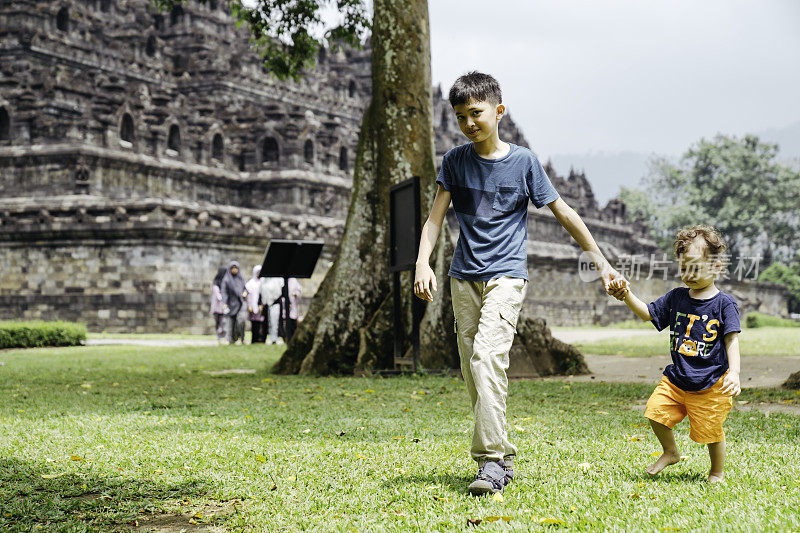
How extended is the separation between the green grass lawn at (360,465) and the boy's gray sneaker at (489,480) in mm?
53

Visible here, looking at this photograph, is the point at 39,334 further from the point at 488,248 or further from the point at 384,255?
the point at 488,248

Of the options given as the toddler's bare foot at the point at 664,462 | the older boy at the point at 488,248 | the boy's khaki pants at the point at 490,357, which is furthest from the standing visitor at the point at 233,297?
the toddler's bare foot at the point at 664,462

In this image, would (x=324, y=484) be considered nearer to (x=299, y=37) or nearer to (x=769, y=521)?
(x=769, y=521)

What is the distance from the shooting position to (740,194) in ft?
177

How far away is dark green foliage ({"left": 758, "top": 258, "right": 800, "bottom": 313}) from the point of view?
50875 millimetres

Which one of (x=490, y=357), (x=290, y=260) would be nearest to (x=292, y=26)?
(x=290, y=260)

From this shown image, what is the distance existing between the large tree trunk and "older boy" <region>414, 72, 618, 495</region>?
6285 mm

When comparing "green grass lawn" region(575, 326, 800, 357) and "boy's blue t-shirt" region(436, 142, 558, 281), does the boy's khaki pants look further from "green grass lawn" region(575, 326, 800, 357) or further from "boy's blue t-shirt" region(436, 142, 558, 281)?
"green grass lawn" region(575, 326, 800, 357)

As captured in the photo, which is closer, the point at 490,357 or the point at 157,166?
the point at 490,357

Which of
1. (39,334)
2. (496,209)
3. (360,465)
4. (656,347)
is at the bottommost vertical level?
(656,347)

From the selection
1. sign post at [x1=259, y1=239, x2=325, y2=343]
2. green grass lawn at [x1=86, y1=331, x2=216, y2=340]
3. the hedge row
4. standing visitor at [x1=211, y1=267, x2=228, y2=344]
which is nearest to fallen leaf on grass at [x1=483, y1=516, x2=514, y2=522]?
sign post at [x1=259, y1=239, x2=325, y2=343]

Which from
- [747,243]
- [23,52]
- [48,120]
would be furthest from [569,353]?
[747,243]

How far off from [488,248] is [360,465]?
4.86 feet

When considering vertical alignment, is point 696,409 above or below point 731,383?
below
